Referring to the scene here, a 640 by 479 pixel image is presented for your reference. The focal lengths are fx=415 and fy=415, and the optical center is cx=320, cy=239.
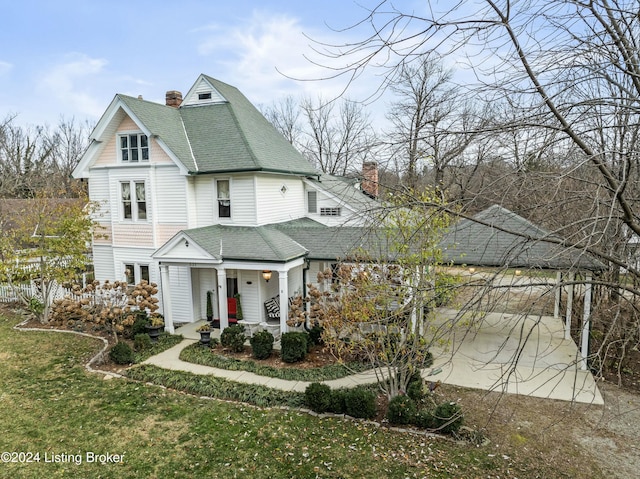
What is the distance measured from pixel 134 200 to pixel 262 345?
8.04 metres

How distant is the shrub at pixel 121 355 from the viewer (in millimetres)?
11414

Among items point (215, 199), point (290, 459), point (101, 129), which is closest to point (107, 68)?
point (101, 129)

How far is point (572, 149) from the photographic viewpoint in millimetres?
4000

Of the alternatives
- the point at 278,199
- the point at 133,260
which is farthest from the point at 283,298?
the point at 133,260

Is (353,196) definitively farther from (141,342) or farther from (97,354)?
(97,354)

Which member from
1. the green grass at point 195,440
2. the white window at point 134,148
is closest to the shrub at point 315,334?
the green grass at point 195,440

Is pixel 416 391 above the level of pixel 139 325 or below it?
below

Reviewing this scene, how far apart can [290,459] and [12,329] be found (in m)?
13.3

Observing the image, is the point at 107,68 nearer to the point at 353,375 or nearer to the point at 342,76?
the point at 353,375

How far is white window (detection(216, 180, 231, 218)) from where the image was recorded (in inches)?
612

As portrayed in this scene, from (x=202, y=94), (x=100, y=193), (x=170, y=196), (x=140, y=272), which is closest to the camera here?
(x=170, y=196)

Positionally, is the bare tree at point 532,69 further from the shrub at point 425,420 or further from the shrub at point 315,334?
the shrub at point 315,334

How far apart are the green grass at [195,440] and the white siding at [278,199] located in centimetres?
709

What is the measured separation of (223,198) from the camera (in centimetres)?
1556
